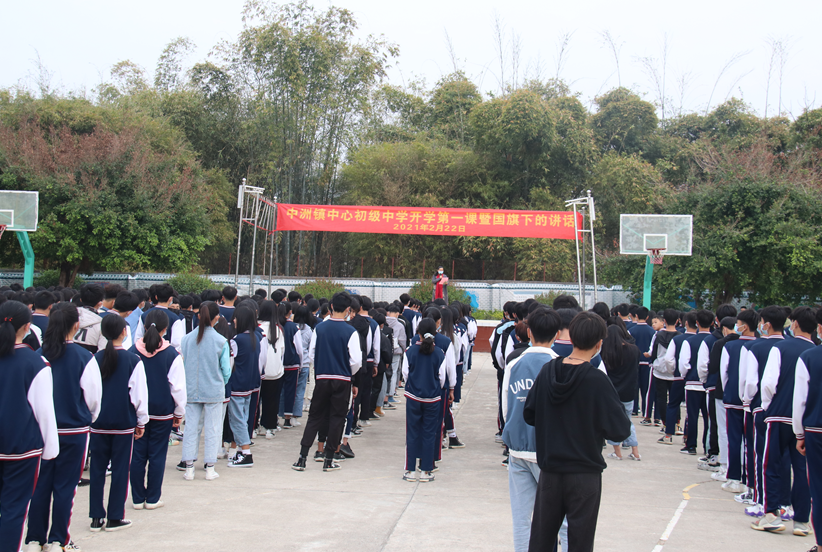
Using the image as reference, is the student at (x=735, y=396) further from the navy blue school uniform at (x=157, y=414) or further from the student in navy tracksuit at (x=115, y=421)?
the student in navy tracksuit at (x=115, y=421)

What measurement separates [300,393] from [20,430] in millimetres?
5177

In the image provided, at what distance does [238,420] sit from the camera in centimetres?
609

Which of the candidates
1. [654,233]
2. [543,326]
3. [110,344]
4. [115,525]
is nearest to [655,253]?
[654,233]

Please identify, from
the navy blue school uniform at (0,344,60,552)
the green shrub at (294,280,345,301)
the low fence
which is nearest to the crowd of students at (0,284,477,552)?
the navy blue school uniform at (0,344,60,552)

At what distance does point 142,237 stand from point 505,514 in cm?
1451

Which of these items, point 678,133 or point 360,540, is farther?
point 678,133

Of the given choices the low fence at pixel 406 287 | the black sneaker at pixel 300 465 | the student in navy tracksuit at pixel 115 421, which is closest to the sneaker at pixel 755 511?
the black sneaker at pixel 300 465

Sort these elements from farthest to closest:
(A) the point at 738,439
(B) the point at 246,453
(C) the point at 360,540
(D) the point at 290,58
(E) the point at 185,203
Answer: (D) the point at 290,58 < (E) the point at 185,203 < (B) the point at 246,453 < (A) the point at 738,439 < (C) the point at 360,540

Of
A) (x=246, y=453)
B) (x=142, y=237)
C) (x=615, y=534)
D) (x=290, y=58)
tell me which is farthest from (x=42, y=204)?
(x=615, y=534)

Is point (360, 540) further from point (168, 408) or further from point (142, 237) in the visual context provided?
point (142, 237)

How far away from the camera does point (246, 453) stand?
6113 millimetres

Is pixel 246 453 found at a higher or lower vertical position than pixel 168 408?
lower

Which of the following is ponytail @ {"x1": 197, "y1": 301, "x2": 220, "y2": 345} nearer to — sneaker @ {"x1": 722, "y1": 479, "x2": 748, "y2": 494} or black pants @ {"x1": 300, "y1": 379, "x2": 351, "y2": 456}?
black pants @ {"x1": 300, "y1": 379, "x2": 351, "y2": 456}

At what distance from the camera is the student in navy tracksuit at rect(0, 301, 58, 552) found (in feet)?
10.7
